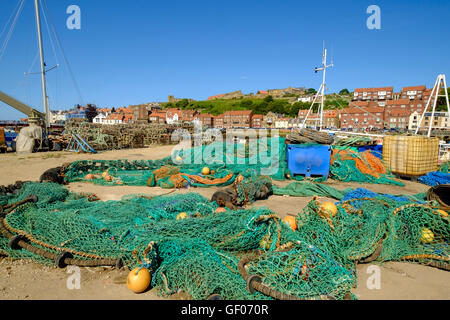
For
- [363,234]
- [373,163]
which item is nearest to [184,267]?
[363,234]

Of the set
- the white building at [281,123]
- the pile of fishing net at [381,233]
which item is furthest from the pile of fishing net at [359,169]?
the white building at [281,123]

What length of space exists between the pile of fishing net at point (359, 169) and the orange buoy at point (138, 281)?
7.36m

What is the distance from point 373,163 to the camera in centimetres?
862

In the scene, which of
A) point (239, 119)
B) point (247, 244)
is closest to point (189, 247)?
point (247, 244)

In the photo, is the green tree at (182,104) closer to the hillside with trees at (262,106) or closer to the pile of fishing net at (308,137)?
the hillside with trees at (262,106)

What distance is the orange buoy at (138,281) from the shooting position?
2.74 m

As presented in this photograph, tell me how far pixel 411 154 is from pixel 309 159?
3.38 meters

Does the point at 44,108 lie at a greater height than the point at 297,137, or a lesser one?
greater

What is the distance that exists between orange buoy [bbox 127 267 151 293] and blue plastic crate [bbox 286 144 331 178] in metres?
6.71

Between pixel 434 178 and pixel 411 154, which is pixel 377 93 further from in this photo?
pixel 434 178

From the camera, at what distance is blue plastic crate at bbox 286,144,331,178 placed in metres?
8.36
